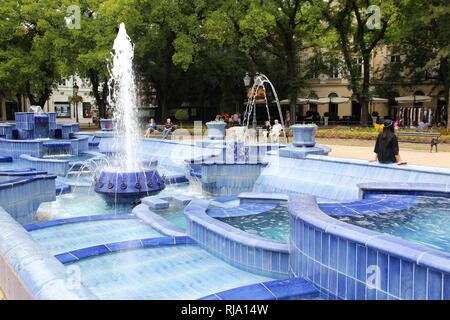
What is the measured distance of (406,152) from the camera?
59.2 ft

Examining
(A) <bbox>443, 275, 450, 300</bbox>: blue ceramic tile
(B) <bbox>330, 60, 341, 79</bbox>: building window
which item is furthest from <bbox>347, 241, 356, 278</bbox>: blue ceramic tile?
(B) <bbox>330, 60, 341, 79</bbox>: building window

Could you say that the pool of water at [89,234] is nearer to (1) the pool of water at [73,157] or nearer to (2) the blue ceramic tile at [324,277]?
(2) the blue ceramic tile at [324,277]

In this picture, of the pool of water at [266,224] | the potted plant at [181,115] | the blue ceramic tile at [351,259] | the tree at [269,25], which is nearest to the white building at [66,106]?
the potted plant at [181,115]

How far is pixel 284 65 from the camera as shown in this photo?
3825 centimetres

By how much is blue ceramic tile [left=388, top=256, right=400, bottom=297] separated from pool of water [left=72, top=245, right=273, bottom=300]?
1.91 metres

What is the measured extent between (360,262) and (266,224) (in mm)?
3040

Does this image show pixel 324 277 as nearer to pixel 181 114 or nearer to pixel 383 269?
pixel 383 269

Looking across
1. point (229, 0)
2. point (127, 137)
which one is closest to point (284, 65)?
point (229, 0)

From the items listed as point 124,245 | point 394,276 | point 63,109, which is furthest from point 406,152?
point 63,109

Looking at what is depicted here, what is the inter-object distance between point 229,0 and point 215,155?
18.1 meters

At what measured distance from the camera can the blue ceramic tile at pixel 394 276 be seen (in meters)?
4.03

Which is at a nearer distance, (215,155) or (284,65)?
(215,155)

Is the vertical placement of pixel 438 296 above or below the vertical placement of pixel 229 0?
below
